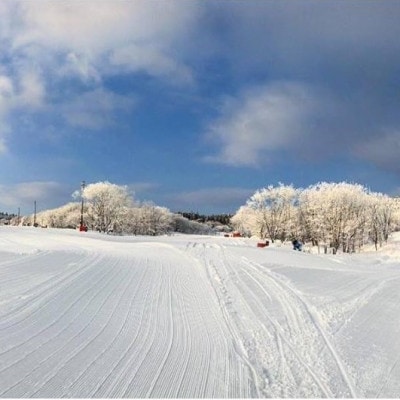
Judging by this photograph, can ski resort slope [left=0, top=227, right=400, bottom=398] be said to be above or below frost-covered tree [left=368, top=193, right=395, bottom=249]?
below

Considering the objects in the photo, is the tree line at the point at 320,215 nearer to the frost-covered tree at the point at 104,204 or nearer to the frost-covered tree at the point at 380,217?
the frost-covered tree at the point at 380,217

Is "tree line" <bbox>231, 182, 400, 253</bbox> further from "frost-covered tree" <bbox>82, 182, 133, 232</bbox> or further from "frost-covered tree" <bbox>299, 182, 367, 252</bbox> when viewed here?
"frost-covered tree" <bbox>82, 182, 133, 232</bbox>

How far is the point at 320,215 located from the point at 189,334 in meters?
67.6

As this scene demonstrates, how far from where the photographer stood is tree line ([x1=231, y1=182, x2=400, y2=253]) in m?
74.3

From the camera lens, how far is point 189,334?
32.8 feet

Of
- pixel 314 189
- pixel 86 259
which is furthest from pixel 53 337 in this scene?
pixel 314 189

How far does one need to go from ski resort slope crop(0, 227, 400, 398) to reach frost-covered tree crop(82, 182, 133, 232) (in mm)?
82936

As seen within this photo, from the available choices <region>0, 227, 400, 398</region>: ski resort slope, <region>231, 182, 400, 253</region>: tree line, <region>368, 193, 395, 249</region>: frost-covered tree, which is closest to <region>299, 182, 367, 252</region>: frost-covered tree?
<region>231, 182, 400, 253</region>: tree line

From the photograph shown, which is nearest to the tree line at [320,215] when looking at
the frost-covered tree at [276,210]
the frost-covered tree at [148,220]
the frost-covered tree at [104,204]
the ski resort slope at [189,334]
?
the frost-covered tree at [276,210]

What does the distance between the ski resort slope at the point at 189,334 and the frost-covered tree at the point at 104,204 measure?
82936mm

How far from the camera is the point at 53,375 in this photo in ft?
23.7

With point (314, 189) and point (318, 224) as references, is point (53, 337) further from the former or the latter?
point (314, 189)

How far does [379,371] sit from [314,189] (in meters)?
75.3

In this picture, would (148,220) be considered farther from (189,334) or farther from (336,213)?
(189,334)
